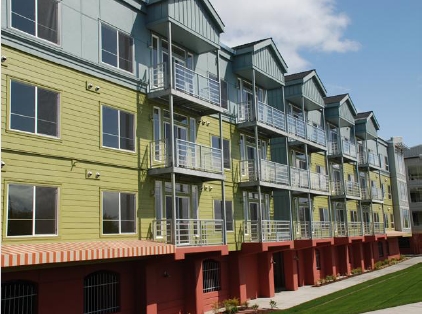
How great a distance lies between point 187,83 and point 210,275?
1015 cm

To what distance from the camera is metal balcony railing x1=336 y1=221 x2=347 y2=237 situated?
127ft

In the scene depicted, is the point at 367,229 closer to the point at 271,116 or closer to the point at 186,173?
the point at 271,116

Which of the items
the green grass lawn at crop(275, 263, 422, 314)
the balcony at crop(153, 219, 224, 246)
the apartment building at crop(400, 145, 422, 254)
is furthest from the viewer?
the apartment building at crop(400, 145, 422, 254)

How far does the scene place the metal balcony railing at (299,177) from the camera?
1220 inches

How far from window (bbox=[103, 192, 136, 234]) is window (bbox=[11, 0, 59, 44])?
6276 mm

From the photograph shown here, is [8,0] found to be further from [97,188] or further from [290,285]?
[290,285]

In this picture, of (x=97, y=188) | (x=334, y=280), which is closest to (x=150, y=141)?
(x=97, y=188)

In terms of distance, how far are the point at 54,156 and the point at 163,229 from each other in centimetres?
643

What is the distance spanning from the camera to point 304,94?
111ft

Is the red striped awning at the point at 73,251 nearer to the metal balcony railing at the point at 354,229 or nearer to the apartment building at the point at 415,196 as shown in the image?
the metal balcony railing at the point at 354,229

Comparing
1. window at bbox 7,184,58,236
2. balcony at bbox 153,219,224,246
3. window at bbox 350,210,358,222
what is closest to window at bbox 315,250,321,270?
window at bbox 350,210,358,222

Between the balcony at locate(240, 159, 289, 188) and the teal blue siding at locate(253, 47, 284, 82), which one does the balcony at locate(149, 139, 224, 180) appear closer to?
the balcony at locate(240, 159, 289, 188)

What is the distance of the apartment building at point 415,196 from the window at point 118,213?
58055mm

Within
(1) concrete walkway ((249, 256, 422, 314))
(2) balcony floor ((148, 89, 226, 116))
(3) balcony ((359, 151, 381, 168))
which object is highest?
(3) balcony ((359, 151, 381, 168))
